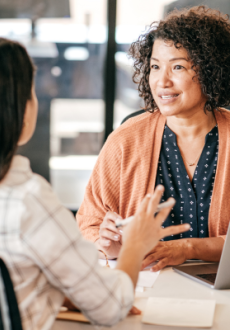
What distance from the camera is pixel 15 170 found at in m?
0.80

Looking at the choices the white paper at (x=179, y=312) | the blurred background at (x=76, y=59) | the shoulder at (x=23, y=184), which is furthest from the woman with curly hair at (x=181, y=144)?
the blurred background at (x=76, y=59)

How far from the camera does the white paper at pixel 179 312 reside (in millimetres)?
960

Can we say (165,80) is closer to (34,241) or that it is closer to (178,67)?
(178,67)

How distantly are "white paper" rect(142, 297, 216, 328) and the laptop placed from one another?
3.5 inches

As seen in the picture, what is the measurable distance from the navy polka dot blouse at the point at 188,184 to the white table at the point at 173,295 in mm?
307

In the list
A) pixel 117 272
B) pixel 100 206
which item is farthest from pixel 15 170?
pixel 100 206

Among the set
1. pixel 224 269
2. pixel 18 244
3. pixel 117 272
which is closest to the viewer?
pixel 18 244

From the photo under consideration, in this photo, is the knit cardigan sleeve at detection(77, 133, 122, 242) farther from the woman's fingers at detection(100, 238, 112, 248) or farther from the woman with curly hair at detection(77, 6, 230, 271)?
the woman's fingers at detection(100, 238, 112, 248)

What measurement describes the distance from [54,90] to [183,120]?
2382 millimetres

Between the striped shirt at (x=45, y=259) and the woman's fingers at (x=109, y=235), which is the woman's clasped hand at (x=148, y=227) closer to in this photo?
the striped shirt at (x=45, y=259)

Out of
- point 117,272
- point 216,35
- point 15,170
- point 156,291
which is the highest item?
point 216,35

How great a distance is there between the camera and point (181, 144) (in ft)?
5.49

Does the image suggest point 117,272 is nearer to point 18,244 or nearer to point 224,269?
point 18,244

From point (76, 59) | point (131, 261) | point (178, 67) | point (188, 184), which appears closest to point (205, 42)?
point (178, 67)
